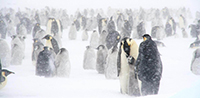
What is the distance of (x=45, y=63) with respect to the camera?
3.96 meters

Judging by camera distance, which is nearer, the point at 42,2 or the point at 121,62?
the point at 121,62

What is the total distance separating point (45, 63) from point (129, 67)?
1848 mm

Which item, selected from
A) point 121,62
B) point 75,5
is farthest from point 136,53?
point 75,5

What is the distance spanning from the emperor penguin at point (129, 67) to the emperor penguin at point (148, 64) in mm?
131

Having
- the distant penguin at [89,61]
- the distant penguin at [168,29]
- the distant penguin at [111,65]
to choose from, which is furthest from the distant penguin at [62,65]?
the distant penguin at [168,29]

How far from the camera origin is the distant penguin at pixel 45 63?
394 centimetres

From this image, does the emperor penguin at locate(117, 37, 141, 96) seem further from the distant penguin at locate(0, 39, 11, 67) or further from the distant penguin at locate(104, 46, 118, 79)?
the distant penguin at locate(0, 39, 11, 67)

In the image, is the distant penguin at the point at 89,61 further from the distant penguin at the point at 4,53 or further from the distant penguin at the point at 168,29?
the distant penguin at the point at 168,29

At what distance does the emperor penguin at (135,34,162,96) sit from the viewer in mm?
2441

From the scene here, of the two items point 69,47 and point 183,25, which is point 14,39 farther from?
point 183,25

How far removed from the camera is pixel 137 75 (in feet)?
8.27

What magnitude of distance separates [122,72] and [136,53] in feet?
0.93

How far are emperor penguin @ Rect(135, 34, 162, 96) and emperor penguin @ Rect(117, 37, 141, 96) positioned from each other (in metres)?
0.13

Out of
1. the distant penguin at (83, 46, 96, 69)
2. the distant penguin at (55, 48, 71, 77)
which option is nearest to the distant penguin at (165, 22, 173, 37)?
the distant penguin at (83, 46, 96, 69)
